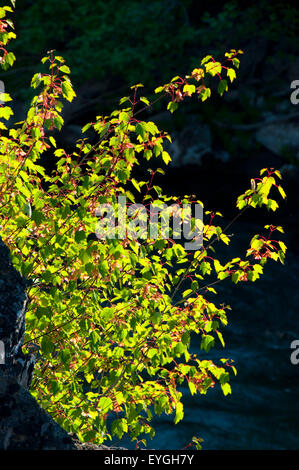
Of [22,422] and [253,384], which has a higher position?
[253,384]

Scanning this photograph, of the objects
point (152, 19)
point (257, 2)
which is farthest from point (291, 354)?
point (257, 2)

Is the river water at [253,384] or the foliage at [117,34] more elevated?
the foliage at [117,34]

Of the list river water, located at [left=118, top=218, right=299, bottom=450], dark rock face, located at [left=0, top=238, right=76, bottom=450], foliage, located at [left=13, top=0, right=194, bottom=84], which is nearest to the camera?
dark rock face, located at [left=0, top=238, right=76, bottom=450]

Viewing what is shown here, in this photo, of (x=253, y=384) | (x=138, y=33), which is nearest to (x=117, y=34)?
(x=138, y=33)

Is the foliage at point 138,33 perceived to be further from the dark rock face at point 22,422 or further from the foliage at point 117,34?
the dark rock face at point 22,422

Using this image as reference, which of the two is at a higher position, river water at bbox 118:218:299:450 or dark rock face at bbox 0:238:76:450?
river water at bbox 118:218:299:450

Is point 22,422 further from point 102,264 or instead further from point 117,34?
point 117,34

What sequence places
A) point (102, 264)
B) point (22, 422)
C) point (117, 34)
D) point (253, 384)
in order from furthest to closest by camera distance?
point (117, 34) < point (253, 384) < point (102, 264) < point (22, 422)

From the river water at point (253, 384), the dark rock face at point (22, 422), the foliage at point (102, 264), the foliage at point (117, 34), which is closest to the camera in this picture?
the dark rock face at point (22, 422)

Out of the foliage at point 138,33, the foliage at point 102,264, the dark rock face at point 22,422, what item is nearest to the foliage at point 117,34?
the foliage at point 138,33

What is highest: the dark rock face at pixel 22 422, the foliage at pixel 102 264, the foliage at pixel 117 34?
the foliage at pixel 117 34

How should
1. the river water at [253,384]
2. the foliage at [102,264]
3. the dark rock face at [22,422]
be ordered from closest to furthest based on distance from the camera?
the dark rock face at [22,422] < the foliage at [102,264] < the river water at [253,384]

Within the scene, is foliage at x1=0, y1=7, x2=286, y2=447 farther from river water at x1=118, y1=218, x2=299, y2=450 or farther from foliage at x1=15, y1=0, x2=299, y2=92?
foliage at x1=15, y1=0, x2=299, y2=92

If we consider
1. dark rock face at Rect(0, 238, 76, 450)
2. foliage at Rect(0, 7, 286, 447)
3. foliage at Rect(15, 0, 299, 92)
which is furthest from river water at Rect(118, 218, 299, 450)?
foliage at Rect(15, 0, 299, 92)
